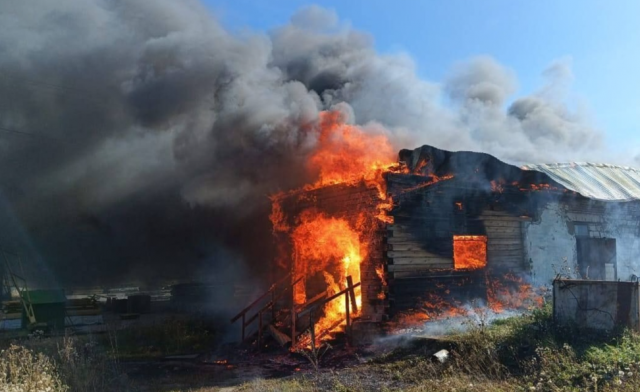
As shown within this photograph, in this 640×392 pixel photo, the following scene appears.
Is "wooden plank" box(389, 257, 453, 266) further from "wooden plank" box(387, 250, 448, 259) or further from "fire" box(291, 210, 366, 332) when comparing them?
"fire" box(291, 210, 366, 332)

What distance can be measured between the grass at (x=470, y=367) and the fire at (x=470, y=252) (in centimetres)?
364

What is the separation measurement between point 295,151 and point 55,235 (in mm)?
18396

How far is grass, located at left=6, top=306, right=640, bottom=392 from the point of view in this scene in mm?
6773

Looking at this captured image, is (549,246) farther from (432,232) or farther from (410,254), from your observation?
(410,254)

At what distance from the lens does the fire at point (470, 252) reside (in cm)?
1391

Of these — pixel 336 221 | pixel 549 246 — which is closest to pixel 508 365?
pixel 336 221

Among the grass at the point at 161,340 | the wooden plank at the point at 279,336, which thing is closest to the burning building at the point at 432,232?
the wooden plank at the point at 279,336

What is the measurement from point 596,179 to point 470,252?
514 centimetres

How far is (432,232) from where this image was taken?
42.1 feet

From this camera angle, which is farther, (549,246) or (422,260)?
(549,246)

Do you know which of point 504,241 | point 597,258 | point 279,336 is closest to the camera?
point 279,336

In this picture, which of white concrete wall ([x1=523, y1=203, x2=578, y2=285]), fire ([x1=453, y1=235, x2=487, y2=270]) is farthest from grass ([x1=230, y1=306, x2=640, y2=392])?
white concrete wall ([x1=523, y1=203, x2=578, y2=285])

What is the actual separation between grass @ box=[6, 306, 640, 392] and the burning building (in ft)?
7.70

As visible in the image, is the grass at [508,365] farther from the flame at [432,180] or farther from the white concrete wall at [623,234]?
the white concrete wall at [623,234]
